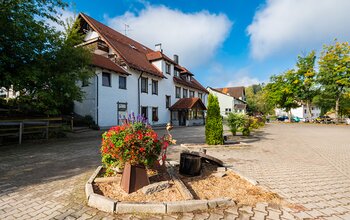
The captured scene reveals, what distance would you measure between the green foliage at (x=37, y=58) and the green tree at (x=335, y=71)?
34681 mm

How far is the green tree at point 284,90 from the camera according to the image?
3478 centimetres

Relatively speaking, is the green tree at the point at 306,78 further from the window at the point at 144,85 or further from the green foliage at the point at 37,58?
the green foliage at the point at 37,58

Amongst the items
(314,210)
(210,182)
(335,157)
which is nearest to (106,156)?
(210,182)

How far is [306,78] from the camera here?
108ft

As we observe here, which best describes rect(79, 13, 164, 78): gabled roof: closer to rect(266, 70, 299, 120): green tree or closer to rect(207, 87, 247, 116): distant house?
rect(207, 87, 247, 116): distant house

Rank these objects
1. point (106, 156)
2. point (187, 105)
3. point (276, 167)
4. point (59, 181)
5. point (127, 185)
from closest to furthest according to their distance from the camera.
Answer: point (127, 185) < point (106, 156) < point (59, 181) < point (276, 167) < point (187, 105)

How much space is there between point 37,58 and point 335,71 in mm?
37134

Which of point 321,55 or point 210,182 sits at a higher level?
point 321,55

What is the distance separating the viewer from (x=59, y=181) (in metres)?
4.55

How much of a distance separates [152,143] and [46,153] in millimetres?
6304

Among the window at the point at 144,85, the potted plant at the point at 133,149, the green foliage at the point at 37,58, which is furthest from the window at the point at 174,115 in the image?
the potted plant at the point at 133,149

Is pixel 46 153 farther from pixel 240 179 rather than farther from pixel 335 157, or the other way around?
pixel 335 157

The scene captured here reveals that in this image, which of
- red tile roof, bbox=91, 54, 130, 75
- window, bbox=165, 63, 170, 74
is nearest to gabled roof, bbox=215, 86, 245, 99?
window, bbox=165, 63, 170, 74

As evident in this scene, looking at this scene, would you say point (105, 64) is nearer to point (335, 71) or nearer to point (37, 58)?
point (37, 58)
